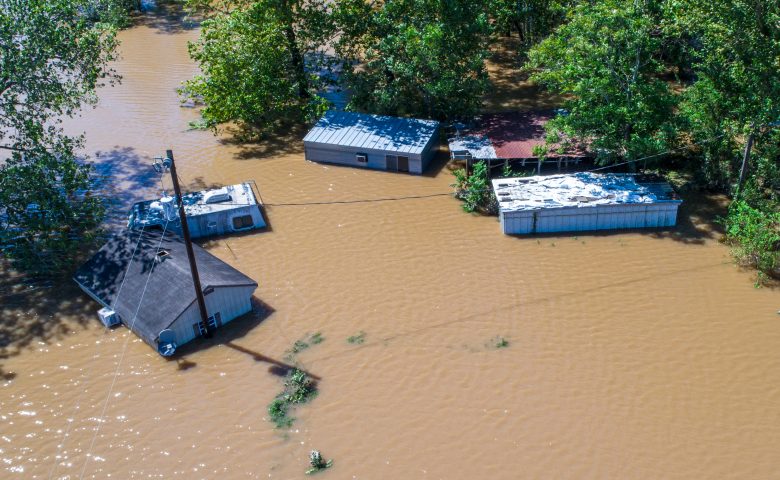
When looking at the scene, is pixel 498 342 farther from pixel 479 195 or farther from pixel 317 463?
pixel 479 195

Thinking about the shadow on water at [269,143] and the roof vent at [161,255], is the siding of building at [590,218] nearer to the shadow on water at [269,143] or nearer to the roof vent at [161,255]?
the shadow on water at [269,143]

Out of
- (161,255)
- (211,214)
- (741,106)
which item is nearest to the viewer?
(161,255)

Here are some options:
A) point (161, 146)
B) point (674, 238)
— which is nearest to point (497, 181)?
point (674, 238)

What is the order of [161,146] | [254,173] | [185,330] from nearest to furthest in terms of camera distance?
[185,330] → [254,173] → [161,146]

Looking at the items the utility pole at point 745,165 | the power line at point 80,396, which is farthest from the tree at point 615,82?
the power line at point 80,396

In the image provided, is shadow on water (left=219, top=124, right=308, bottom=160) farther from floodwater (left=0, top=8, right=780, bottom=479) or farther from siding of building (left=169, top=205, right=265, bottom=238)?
siding of building (left=169, top=205, right=265, bottom=238)

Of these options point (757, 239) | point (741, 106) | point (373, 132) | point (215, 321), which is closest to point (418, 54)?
point (373, 132)

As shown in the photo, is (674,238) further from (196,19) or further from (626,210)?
(196,19)
